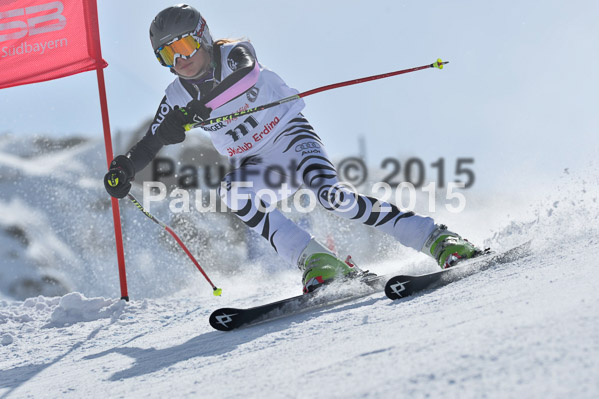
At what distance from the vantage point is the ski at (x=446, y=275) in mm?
2490

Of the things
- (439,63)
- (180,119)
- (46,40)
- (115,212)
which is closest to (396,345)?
(439,63)

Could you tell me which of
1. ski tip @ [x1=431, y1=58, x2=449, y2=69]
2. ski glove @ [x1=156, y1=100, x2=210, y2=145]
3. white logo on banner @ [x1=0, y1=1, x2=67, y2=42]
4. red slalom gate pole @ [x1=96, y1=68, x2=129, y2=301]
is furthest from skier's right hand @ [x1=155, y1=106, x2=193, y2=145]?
white logo on banner @ [x1=0, y1=1, x2=67, y2=42]

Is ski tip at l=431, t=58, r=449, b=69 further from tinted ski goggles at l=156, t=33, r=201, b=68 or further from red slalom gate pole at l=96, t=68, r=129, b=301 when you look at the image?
red slalom gate pole at l=96, t=68, r=129, b=301

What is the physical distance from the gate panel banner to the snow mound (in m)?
2.26

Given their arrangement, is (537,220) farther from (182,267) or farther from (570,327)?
(182,267)

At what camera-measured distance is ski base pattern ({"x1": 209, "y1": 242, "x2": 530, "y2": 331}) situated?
2529 mm

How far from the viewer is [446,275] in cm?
262

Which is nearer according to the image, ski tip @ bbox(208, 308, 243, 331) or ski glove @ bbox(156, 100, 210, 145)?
ski tip @ bbox(208, 308, 243, 331)

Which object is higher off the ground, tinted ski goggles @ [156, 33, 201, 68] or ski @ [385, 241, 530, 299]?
tinted ski goggles @ [156, 33, 201, 68]

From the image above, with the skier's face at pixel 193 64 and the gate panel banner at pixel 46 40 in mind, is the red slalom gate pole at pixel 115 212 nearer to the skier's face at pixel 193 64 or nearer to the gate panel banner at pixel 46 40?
the gate panel banner at pixel 46 40

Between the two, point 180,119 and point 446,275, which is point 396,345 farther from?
point 180,119

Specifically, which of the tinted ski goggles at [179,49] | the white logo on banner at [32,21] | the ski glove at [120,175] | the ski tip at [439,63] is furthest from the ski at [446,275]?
the white logo on banner at [32,21]

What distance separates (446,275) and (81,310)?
9.36ft

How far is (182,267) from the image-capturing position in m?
15.8
